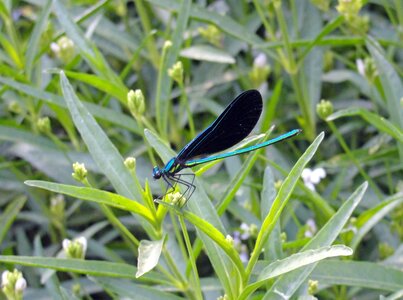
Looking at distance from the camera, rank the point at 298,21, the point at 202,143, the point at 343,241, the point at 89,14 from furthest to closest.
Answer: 1. the point at 298,21
2. the point at 89,14
3. the point at 343,241
4. the point at 202,143

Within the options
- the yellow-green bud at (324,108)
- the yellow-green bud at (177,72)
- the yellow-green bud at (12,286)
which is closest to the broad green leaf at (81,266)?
the yellow-green bud at (12,286)

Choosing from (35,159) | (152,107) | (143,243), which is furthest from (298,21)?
(143,243)

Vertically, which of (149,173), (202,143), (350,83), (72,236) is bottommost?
(72,236)

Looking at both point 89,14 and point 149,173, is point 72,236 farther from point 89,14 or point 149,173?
point 89,14

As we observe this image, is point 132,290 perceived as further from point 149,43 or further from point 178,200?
point 149,43

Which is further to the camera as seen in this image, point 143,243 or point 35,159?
point 35,159

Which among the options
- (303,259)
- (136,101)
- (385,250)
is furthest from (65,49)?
(303,259)

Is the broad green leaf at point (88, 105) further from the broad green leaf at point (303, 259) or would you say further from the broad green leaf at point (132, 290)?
the broad green leaf at point (303, 259)
